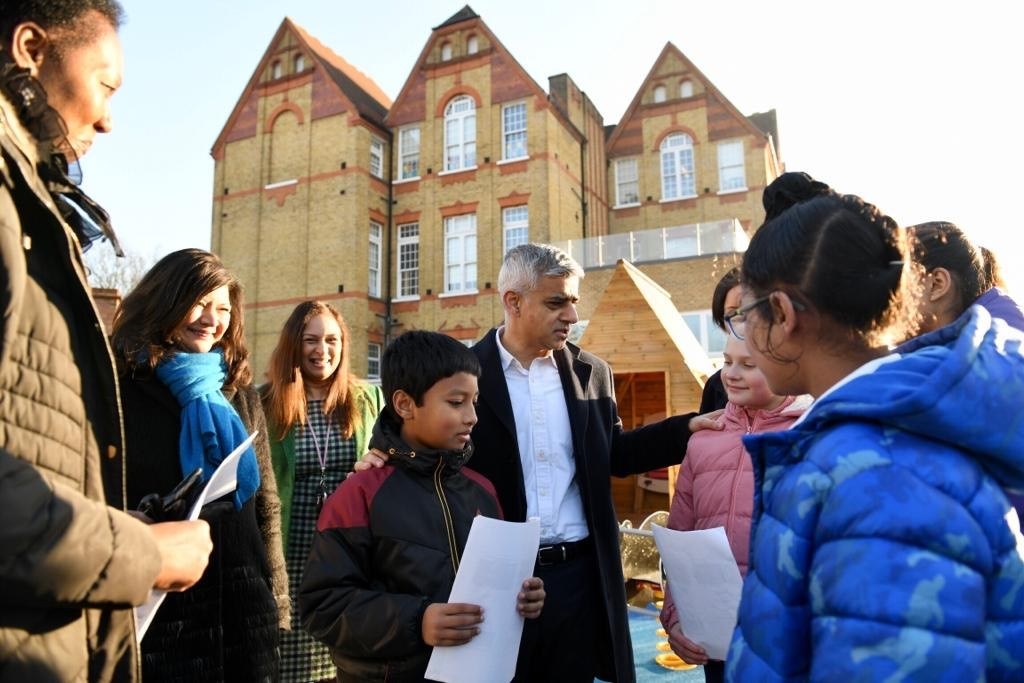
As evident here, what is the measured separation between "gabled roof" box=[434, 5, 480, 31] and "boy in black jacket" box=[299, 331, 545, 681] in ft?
75.6

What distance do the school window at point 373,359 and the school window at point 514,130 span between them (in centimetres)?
736

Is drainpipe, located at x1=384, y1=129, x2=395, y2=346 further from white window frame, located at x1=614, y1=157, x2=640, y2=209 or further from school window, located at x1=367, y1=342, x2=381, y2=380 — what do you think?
white window frame, located at x1=614, y1=157, x2=640, y2=209

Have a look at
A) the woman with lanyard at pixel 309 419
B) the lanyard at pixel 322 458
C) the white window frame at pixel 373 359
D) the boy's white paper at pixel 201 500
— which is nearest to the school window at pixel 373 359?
the white window frame at pixel 373 359

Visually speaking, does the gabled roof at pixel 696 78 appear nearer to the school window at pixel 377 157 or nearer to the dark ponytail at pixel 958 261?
the school window at pixel 377 157

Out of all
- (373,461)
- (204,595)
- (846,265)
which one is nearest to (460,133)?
(373,461)

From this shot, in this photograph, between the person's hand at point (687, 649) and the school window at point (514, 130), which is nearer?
the person's hand at point (687, 649)

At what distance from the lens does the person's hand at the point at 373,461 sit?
231 cm

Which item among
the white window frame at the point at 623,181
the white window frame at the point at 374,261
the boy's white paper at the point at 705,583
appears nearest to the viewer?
the boy's white paper at the point at 705,583

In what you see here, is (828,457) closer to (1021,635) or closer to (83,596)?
(1021,635)

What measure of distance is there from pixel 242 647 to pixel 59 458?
1306 mm

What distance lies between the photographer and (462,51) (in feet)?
75.5

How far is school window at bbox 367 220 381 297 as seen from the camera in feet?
73.2

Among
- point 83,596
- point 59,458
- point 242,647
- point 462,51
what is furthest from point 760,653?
point 462,51

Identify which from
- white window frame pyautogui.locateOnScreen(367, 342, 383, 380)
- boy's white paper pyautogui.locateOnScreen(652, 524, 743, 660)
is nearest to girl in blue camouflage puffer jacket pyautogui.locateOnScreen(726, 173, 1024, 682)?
boy's white paper pyautogui.locateOnScreen(652, 524, 743, 660)
